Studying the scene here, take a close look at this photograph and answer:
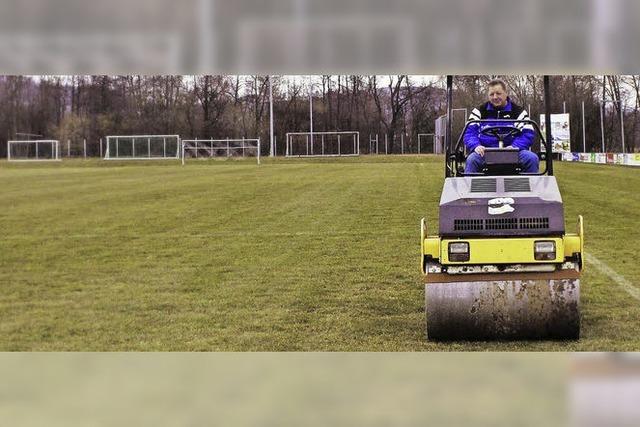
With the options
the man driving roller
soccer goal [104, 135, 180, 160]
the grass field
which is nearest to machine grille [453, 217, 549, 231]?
the man driving roller

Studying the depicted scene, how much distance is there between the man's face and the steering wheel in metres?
0.22

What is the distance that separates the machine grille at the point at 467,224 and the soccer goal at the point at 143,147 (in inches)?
98.3

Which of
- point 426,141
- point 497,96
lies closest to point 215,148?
point 426,141

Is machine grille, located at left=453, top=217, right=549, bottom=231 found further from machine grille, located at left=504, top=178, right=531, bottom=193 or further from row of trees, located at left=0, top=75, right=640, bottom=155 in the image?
row of trees, located at left=0, top=75, right=640, bottom=155

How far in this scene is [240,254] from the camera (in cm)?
730

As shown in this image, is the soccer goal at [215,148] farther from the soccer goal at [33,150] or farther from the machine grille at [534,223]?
the machine grille at [534,223]

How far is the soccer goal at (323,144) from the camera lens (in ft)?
24.2

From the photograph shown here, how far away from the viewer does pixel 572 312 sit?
20.5ft

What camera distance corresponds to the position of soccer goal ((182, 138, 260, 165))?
732cm

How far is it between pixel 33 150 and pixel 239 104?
1666 millimetres

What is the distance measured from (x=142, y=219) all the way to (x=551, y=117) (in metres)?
3.29

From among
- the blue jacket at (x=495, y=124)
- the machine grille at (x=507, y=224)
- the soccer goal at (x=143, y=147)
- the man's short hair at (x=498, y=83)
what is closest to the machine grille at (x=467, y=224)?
the machine grille at (x=507, y=224)

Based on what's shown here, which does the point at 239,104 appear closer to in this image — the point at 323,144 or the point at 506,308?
the point at 323,144
